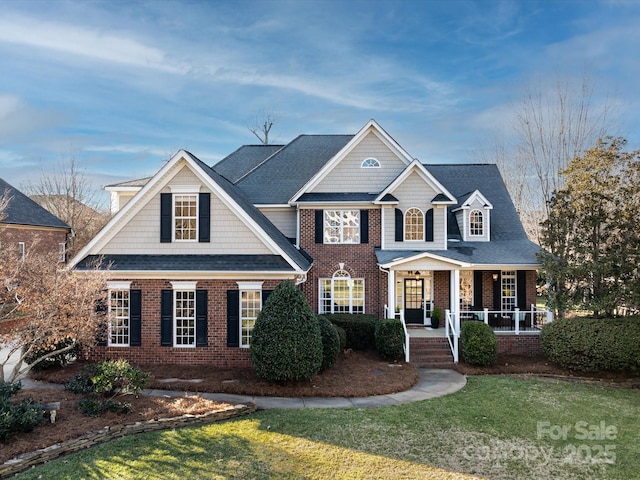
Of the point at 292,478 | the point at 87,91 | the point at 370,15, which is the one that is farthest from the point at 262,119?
the point at 292,478

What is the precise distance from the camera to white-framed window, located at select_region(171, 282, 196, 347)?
1316 centimetres

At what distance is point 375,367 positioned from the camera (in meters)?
13.8

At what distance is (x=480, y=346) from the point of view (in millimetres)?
14297

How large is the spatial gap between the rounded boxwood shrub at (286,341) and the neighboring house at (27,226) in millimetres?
23997

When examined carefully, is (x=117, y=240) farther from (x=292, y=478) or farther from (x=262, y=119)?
(x=262, y=119)

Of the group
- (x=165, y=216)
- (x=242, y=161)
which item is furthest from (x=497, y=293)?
(x=242, y=161)

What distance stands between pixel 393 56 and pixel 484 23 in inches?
165

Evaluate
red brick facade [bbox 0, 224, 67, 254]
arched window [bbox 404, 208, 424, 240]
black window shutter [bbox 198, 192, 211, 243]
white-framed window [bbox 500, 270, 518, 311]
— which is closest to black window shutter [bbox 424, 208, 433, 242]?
arched window [bbox 404, 208, 424, 240]

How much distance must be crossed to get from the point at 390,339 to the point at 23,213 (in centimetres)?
3010

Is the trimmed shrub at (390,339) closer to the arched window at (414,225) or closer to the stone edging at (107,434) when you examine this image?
the arched window at (414,225)

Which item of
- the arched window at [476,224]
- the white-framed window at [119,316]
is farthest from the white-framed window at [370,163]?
the white-framed window at [119,316]

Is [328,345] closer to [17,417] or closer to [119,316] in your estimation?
[119,316]

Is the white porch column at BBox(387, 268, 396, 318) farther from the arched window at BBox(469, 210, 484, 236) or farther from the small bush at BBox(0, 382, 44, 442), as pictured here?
the small bush at BBox(0, 382, 44, 442)

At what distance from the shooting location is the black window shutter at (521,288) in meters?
18.3
